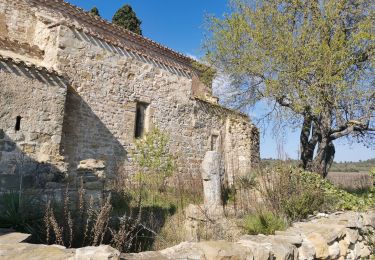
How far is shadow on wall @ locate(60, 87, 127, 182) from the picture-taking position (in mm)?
9727

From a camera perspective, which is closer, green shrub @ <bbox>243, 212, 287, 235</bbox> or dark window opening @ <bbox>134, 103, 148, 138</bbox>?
green shrub @ <bbox>243, 212, 287, 235</bbox>

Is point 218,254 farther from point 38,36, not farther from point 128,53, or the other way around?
point 38,36

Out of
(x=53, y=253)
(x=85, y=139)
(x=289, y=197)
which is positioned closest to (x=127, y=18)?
(x=85, y=139)

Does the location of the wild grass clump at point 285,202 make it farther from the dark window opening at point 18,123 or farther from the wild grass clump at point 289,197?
the dark window opening at point 18,123

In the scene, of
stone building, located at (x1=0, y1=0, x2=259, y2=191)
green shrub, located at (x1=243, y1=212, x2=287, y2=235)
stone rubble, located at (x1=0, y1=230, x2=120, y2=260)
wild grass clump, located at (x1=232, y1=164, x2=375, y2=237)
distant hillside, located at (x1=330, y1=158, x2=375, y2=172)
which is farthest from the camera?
distant hillside, located at (x1=330, y1=158, x2=375, y2=172)

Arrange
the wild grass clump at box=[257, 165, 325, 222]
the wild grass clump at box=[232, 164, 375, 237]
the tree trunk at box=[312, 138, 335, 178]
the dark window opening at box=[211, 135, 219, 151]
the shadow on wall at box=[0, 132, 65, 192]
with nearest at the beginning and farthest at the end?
the wild grass clump at box=[232, 164, 375, 237] → the wild grass clump at box=[257, 165, 325, 222] → the shadow on wall at box=[0, 132, 65, 192] → the tree trunk at box=[312, 138, 335, 178] → the dark window opening at box=[211, 135, 219, 151]

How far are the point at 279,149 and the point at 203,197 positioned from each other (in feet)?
8.10

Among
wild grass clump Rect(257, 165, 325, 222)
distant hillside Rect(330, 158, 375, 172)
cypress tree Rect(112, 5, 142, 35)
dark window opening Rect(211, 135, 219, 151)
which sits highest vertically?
cypress tree Rect(112, 5, 142, 35)

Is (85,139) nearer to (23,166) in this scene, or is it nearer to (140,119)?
(140,119)

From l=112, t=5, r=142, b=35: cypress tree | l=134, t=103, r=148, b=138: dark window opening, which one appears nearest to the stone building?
l=134, t=103, r=148, b=138: dark window opening

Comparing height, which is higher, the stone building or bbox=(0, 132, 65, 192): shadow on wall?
the stone building

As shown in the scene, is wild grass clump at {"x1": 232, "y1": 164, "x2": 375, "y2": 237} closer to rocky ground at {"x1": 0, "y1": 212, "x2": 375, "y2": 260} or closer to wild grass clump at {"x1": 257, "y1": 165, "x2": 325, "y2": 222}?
wild grass clump at {"x1": 257, "y1": 165, "x2": 325, "y2": 222}

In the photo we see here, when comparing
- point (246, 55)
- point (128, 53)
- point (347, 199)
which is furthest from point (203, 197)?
point (128, 53)

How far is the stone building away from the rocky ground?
10.8ft
